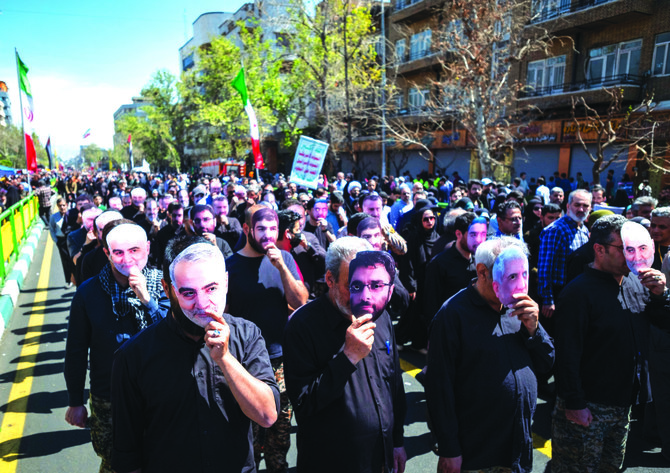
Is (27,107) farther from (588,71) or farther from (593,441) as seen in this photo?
(588,71)

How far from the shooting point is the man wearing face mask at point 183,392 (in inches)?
76.7

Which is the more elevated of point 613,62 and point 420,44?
point 420,44

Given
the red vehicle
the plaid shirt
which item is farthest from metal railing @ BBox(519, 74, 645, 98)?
the red vehicle

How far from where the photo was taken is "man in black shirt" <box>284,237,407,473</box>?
224 cm

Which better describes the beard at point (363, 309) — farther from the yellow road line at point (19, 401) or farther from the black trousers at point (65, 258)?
the black trousers at point (65, 258)

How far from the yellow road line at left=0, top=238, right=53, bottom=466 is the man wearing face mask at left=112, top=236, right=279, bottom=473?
2.65 m

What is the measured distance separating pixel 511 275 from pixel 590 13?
2204cm

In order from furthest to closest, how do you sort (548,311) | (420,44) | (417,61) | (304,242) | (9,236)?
(420,44) < (417,61) < (9,236) < (304,242) < (548,311)

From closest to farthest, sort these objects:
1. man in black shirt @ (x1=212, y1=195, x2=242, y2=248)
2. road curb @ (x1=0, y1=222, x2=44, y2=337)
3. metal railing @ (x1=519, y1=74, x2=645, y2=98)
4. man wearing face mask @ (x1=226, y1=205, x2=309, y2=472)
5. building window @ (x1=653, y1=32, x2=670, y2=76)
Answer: man wearing face mask @ (x1=226, y1=205, x2=309, y2=472) → man in black shirt @ (x1=212, y1=195, x2=242, y2=248) → road curb @ (x1=0, y1=222, x2=44, y2=337) → building window @ (x1=653, y1=32, x2=670, y2=76) → metal railing @ (x1=519, y1=74, x2=645, y2=98)

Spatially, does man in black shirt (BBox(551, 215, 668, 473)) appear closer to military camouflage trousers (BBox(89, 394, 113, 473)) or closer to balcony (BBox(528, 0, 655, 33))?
military camouflage trousers (BBox(89, 394, 113, 473))

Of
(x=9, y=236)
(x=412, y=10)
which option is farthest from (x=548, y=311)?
(x=412, y=10)

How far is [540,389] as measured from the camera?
4.88 m

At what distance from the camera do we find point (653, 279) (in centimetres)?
277

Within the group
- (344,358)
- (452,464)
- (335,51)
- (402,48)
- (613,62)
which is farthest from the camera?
(402,48)
